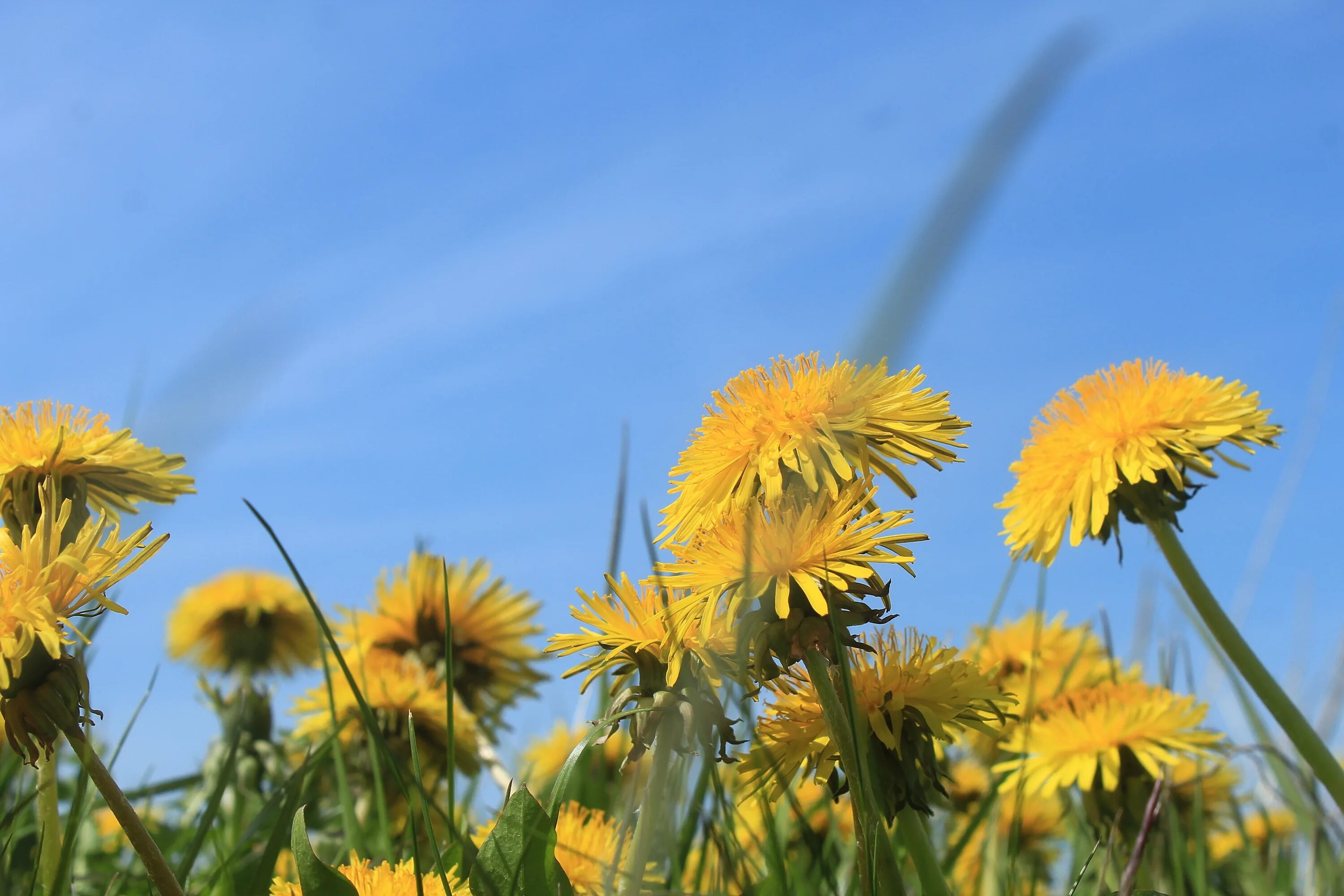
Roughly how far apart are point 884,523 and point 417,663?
2029 millimetres

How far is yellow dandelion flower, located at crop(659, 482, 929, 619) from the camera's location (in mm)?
1244

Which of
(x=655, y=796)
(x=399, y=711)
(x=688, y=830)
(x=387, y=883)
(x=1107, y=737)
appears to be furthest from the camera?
(x=399, y=711)

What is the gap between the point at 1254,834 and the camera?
3.83 m

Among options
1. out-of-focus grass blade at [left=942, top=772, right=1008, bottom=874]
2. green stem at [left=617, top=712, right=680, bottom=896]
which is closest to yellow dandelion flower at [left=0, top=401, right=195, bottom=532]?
green stem at [left=617, top=712, right=680, bottom=896]

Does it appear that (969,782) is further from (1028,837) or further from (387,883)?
(387,883)

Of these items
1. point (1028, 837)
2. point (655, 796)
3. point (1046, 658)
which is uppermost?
point (1046, 658)

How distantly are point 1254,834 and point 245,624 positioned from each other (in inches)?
159

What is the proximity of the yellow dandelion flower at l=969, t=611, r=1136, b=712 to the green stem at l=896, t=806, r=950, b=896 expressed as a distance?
3.51 ft

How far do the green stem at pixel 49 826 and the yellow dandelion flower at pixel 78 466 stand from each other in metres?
0.52

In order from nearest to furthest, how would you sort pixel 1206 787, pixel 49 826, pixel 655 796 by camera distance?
pixel 655 796 → pixel 49 826 → pixel 1206 787

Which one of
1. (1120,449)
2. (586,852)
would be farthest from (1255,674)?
(586,852)

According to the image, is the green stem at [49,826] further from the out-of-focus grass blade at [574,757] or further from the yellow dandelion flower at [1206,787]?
the yellow dandelion flower at [1206,787]

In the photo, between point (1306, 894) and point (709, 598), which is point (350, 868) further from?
point (1306, 894)

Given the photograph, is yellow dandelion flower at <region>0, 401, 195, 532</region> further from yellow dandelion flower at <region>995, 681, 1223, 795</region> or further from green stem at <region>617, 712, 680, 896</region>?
yellow dandelion flower at <region>995, 681, 1223, 795</region>
